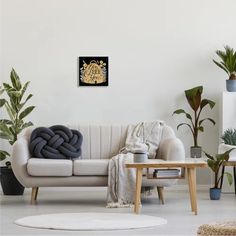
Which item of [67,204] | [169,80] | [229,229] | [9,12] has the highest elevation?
[9,12]

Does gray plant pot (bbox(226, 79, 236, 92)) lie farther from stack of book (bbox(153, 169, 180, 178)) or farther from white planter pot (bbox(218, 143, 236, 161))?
stack of book (bbox(153, 169, 180, 178))

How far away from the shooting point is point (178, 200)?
7098 millimetres

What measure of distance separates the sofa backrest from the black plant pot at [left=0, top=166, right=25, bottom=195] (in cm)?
74

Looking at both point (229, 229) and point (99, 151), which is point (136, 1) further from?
point (229, 229)

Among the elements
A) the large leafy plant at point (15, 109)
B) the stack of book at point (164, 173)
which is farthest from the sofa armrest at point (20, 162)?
the stack of book at point (164, 173)

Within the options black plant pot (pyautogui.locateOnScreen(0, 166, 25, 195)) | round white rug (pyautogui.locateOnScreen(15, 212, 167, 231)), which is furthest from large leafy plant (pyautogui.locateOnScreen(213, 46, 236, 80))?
round white rug (pyautogui.locateOnScreen(15, 212, 167, 231))

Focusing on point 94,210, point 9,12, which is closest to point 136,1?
point 9,12

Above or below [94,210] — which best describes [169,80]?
above

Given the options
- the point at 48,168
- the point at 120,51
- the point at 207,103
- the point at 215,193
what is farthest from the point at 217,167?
the point at 120,51

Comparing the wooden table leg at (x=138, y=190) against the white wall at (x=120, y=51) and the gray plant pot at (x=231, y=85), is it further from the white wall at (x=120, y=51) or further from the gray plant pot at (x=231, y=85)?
the gray plant pot at (x=231, y=85)

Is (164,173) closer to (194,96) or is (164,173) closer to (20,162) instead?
(20,162)

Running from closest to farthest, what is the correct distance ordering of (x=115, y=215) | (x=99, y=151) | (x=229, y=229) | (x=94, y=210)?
(x=229, y=229)
(x=115, y=215)
(x=94, y=210)
(x=99, y=151)

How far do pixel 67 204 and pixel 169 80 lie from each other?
2.36 metres

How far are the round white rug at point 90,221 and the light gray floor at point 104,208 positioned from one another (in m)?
0.11
